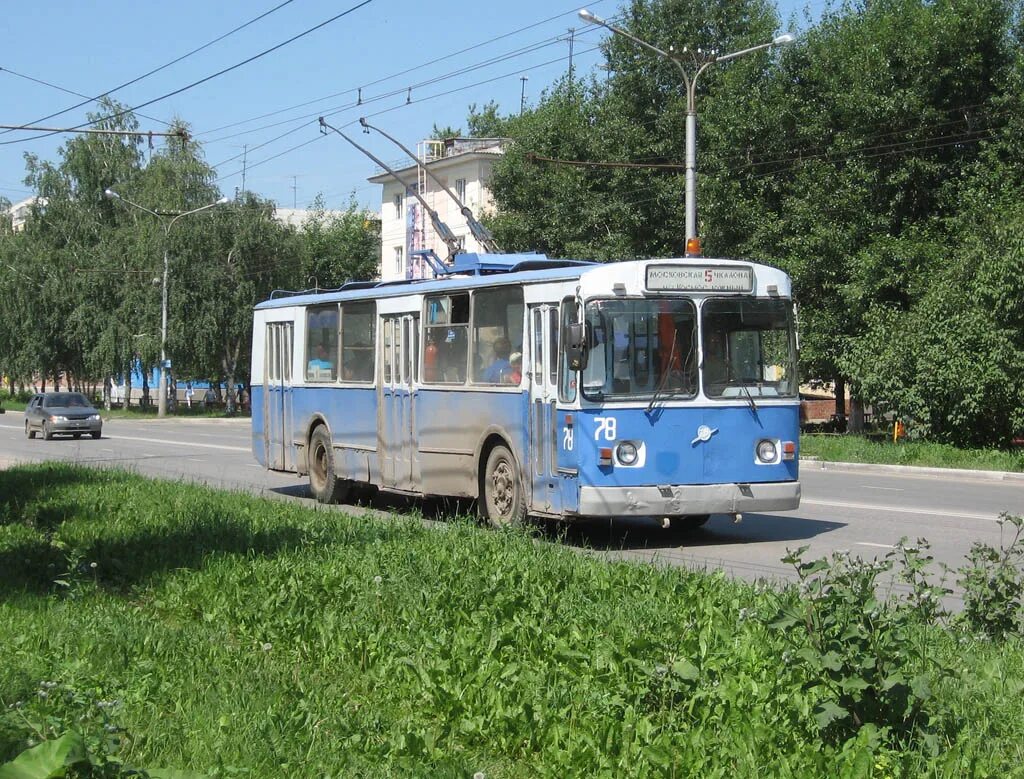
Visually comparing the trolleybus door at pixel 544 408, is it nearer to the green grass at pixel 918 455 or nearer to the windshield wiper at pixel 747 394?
the windshield wiper at pixel 747 394

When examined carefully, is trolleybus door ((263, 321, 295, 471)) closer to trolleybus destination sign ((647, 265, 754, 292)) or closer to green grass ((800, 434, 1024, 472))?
trolleybus destination sign ((647, 265, 754, 292))

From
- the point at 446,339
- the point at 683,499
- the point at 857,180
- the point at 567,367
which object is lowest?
the point at 683,499

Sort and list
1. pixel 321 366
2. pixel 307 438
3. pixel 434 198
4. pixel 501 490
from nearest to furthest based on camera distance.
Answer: pixel 501 490, pixel 321 366, pixel 307 438, pixel 434 198

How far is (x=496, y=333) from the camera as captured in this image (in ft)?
47.6

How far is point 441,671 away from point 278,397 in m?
14.1

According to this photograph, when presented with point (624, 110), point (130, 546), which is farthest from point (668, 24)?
point (130, 546)

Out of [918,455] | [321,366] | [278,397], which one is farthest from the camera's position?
[918,455]

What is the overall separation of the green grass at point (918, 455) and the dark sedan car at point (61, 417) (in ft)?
73.3

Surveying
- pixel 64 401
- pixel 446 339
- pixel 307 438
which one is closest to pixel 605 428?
pixel 446 339

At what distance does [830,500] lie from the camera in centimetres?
1809

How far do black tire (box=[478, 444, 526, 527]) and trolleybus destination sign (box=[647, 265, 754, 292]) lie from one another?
2484 millimetres

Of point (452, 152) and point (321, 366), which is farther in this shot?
point (452, 152)

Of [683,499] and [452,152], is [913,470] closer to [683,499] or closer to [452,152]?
[683,499]

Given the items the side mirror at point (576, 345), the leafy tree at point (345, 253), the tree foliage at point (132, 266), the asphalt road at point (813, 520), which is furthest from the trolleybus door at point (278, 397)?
the leafy tree at point (345, 253)
